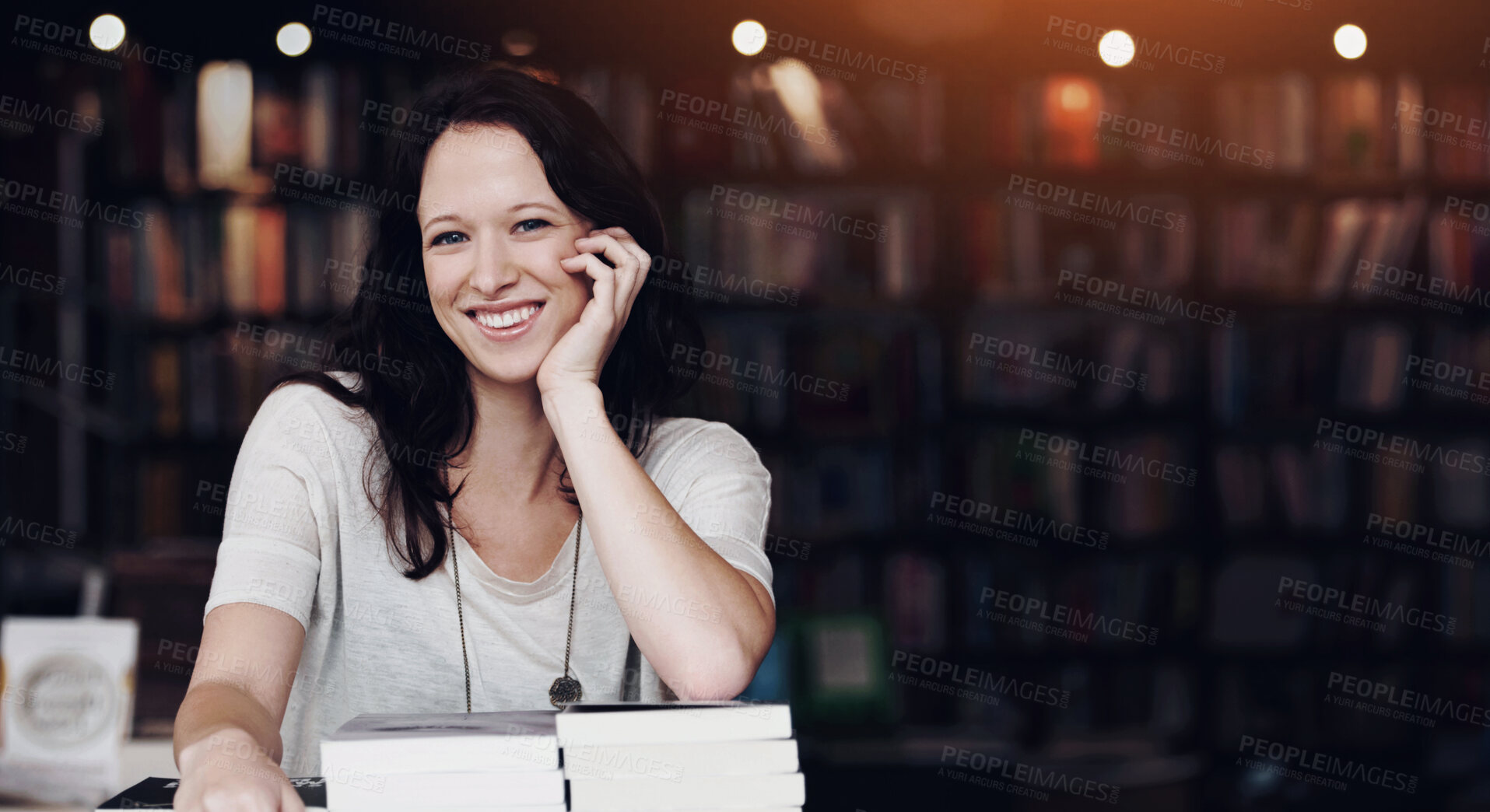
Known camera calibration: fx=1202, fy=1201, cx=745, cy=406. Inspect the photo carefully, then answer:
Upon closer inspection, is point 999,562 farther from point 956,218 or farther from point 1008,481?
point 956,218

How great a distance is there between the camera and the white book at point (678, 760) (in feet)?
2.91

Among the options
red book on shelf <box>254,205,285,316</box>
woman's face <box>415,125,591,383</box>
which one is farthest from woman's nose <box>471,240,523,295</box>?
red book on shelf <box>254,205,285,316</box>

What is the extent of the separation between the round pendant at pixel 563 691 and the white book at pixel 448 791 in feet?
1.61

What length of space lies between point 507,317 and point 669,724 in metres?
0.63

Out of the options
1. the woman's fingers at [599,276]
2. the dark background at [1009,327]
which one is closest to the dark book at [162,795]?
the woman's fingers at [599,276]

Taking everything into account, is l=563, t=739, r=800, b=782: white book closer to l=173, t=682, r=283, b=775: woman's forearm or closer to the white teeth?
l=173, t=682, r=283, b=775: woman's forearm

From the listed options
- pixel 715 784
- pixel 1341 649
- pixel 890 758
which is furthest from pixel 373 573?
pixel 1341 649

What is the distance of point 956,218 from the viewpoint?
3244 mm

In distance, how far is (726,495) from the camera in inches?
54.7

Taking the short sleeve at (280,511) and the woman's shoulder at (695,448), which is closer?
the short sleeve at (280,511)

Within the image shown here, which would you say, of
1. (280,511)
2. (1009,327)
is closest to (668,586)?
(280,511)

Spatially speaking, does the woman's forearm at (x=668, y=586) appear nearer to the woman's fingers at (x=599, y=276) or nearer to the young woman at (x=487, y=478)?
the young woman at (x=487, y=478)

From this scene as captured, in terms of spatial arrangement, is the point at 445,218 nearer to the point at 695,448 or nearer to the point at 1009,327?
the point at 695,448

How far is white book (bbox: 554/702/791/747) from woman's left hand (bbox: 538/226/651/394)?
483 millimetres
